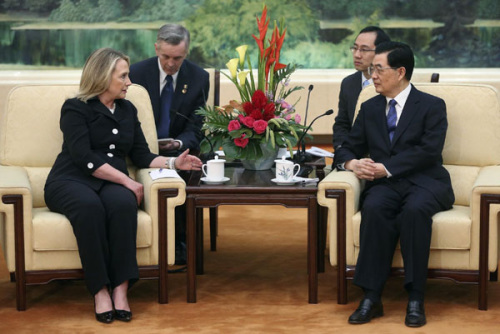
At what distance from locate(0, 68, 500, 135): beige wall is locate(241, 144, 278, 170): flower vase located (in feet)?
13.0

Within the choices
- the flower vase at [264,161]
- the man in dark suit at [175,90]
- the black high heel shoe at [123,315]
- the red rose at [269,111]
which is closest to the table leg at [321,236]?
the flower vase at [264,161]

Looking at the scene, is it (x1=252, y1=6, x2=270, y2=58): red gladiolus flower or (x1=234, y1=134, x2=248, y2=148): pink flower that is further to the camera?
(x1=234, y1=134, x2=248, y2=148): pink flower

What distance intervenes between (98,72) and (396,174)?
1.47 meters

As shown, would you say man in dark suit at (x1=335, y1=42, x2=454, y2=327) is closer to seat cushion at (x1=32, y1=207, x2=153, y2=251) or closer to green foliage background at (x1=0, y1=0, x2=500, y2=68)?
seat cushion at (x1=32, y1=207, x2=153, y2=251)

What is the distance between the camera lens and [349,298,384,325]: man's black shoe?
13.1 ft

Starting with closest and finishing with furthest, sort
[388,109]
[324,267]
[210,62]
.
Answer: [388,109], [324,267], [210,62]

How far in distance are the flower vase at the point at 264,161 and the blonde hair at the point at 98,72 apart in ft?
2.73

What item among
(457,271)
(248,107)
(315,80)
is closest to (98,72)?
(248,107)

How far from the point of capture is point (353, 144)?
452 cm

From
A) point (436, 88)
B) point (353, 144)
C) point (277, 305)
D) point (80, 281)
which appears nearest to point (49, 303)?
point (80, 281)

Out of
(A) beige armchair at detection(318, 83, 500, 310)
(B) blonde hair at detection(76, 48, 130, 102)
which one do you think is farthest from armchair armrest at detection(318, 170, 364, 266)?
(B) blonde hair at detection(76, 48, 130, 102)

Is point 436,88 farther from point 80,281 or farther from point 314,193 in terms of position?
point 80,281

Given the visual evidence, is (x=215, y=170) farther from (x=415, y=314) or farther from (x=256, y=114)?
(x=415, y=314)

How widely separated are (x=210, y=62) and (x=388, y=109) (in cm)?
453
